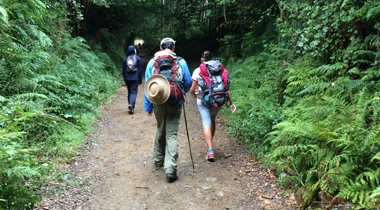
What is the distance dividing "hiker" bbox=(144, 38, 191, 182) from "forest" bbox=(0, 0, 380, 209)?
1250 mm

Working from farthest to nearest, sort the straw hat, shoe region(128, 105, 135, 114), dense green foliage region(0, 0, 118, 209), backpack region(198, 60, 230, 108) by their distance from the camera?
shoe region(128, 105, 135, 114) → backpack region(198, 60, 230, 108) → the straw hat → dense green foliage region(0, 0, 118, 209)

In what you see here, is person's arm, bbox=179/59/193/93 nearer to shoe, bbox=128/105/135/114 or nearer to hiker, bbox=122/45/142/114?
hiker, bbox=122/45/142/114

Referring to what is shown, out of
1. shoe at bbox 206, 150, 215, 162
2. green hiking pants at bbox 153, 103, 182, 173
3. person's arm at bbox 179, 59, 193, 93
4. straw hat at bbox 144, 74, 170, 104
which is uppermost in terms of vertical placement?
person's arm at bbox 179, 59, 193, 93

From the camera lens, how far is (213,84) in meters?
6.25

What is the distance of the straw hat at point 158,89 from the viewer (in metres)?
5.18

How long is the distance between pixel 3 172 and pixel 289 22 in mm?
7860

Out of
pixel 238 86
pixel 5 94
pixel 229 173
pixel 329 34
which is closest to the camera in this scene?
pixel 229 173

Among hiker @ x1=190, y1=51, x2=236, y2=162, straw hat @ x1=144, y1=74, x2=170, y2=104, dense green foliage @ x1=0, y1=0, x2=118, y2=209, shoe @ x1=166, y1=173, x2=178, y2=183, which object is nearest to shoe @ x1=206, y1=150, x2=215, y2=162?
hiker @ x1=190, y1=51, x2=236, y2=162

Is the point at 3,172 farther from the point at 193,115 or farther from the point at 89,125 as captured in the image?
the point at 193,115

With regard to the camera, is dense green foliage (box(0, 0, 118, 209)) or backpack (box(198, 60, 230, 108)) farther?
backpack (box(198, 60, 230, 108))

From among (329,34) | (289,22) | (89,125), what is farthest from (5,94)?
(289,22)

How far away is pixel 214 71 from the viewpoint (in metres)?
6.24

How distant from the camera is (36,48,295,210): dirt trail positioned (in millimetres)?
4746

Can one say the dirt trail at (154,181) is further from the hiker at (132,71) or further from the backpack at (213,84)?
the hiker at (132,71)
